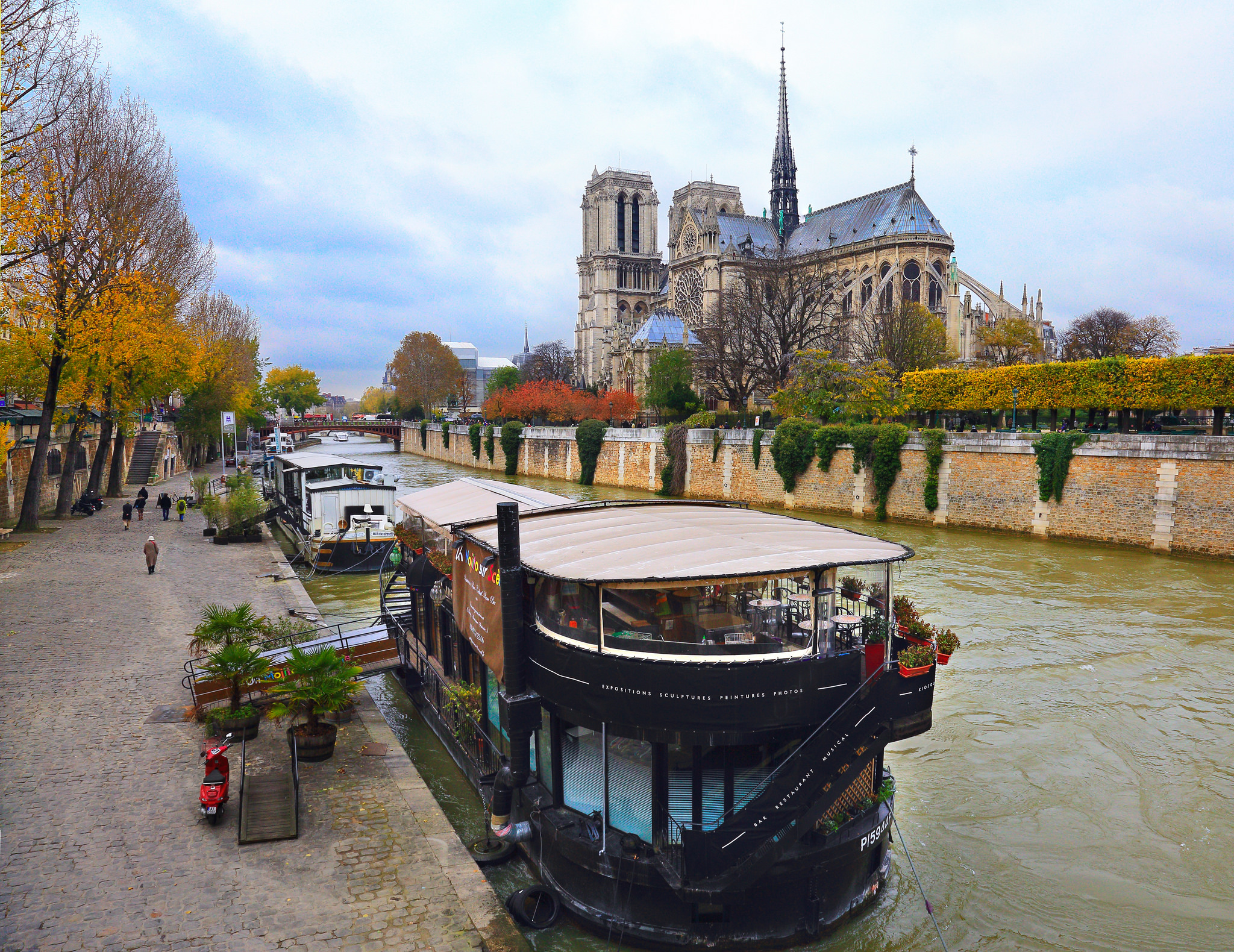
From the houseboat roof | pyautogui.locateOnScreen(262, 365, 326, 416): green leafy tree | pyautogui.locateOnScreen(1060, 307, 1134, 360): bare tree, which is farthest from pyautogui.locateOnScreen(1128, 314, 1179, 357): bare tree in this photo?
pyautogui.locateOnScreen(262, 365, 326, 416): green leafy tree

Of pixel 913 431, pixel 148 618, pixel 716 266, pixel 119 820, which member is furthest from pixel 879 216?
pixel 119 820

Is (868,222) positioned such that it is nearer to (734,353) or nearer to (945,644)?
(734,353)

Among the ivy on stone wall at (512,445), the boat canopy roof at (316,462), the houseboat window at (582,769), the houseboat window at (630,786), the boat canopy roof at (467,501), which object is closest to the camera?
the houseboat window at (630,786)

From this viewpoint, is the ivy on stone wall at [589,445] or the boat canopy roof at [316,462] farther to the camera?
the ivy on stone wall at [589,445]

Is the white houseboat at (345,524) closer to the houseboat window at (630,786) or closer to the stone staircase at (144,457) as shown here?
the houseboat window at (630,786)

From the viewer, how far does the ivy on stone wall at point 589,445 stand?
52.8 metres

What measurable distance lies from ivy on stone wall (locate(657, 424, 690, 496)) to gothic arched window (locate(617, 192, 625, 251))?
73.3 meters

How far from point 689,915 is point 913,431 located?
28.9 metres

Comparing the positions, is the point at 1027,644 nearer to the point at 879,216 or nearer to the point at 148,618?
the point at 148,618

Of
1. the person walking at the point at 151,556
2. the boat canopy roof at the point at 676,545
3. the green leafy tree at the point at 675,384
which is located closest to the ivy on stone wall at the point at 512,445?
the green leafy tree at the point at 675,384

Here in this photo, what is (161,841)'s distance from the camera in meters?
7.57

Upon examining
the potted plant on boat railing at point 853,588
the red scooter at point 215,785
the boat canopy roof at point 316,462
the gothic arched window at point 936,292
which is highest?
the gothic arched window at point 936,292

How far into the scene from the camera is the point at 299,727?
9.55 metres

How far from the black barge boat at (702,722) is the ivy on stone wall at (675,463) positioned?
37.4 metres
